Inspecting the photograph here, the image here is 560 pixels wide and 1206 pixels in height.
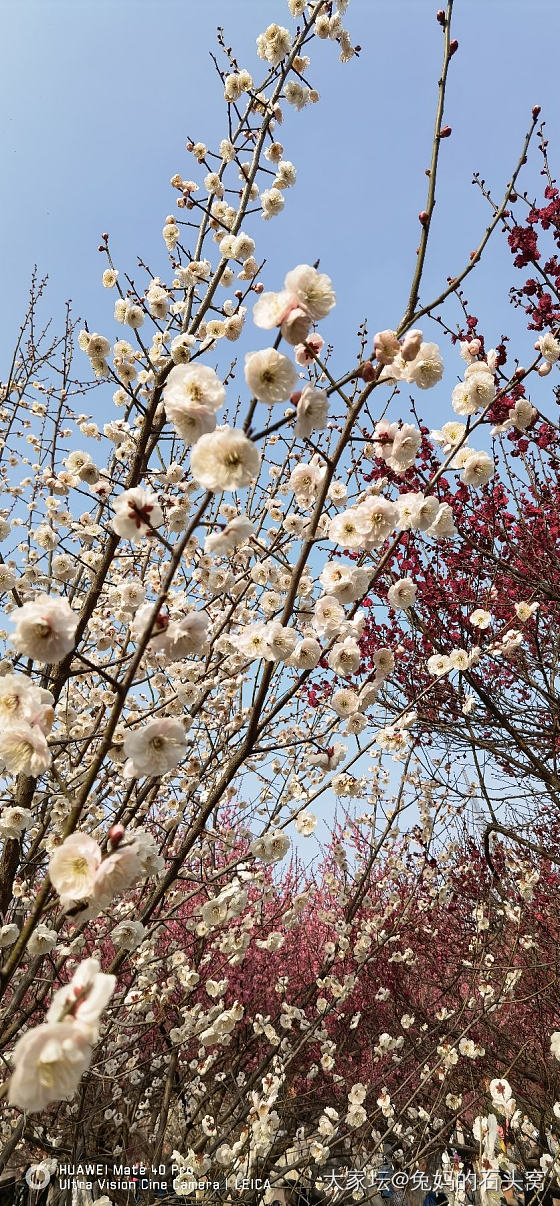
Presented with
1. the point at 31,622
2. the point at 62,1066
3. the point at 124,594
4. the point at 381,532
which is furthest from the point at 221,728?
the point at 62,1066

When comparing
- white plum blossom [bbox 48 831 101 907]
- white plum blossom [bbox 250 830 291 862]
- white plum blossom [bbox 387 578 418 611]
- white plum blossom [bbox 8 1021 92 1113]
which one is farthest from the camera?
white plum blossom [bbox 387 578 418 611]

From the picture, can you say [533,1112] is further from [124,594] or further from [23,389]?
[23,389]

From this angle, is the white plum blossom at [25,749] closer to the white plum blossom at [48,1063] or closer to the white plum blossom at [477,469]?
the white plum blossom at [48,1063]

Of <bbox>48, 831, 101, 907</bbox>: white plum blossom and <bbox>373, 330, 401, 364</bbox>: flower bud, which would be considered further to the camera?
<bbox>373, 330, 401, 364</bbox>: flower bud

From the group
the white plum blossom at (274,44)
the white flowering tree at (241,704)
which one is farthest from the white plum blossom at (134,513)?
the white plum blossom at (274,44)

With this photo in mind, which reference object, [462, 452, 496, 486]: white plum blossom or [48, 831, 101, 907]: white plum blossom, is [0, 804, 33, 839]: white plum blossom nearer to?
[48, 831, 101, 907]: white plum blossom

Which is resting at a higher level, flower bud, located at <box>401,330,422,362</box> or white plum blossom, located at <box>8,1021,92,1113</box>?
flower bud, located at <box>401,330,422,362</box>

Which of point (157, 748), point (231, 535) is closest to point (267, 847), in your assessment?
point (157, 748)

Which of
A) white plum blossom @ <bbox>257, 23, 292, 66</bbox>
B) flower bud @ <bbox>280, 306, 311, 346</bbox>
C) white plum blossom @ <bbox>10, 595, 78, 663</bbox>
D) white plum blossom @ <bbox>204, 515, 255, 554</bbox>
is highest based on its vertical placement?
white plum blossom @ <bbox>257, 23, 292, 66</bbox>

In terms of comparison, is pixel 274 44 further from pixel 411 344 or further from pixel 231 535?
pixel 231 535

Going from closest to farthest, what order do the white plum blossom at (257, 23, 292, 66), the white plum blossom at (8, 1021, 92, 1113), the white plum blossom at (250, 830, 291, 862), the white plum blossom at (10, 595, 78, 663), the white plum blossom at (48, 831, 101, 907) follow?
the white plum blossom at (8, 1021, 92, 1113) < the white plum blossom at (48, 831, 101, 907) < the white plum blossom at (10, 595, 78, 663) < the white plum blossom at (250, 830, 291, 862) < the white plum blossom at (257, 23, 292, 66)

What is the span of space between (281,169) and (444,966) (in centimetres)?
807

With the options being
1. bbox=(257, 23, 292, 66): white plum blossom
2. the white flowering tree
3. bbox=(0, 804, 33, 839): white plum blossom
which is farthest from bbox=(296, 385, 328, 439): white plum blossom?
bbox=(257, 23, 292, 66): white plum blossom

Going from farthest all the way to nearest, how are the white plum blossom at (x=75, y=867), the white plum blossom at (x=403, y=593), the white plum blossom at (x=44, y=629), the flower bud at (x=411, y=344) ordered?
1. the white plum blossom at (x=403, y=593)
2. the flower bud at (x=411, y=344)
3. the white plum blossom at (x=44, y=629)
4. the white plum blossom at (x=75, y=867)
